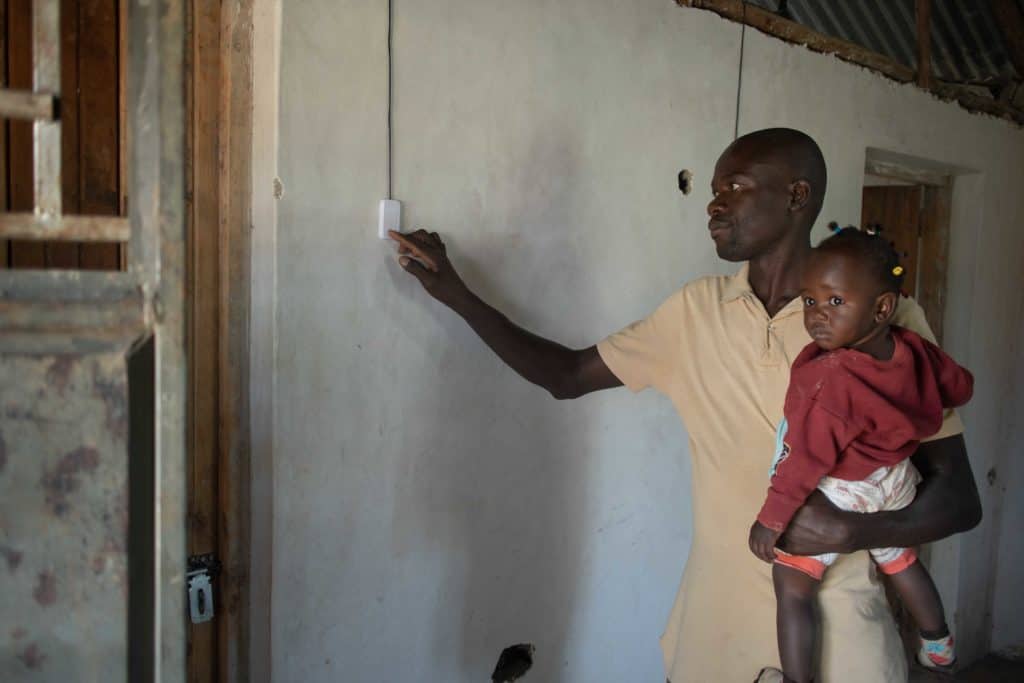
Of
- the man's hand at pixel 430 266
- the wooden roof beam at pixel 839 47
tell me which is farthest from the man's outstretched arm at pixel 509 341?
the wooden roof beam at pixel 839 47

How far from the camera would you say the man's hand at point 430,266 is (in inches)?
61.1

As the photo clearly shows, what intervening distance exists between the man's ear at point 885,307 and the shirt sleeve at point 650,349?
41 cm

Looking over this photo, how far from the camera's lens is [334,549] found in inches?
61.6

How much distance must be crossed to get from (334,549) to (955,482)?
1201 mm

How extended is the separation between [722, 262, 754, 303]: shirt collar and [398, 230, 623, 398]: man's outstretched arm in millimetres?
324

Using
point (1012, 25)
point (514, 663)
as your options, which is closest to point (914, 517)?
point (514, 663)

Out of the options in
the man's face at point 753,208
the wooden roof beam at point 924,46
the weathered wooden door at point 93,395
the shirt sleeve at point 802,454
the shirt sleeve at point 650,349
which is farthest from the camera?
the wooden roof beam at point 924,46

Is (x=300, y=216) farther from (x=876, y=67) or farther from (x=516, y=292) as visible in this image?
(x=876, y=67)

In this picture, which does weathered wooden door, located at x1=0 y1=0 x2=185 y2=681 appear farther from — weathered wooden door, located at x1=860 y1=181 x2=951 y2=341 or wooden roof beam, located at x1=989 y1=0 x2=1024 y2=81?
wooden roof beam, located at x1=989 y1=0 x2=1024 y2=81

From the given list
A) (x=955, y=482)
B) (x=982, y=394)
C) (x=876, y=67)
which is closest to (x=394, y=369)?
Answer: (x=955, y=482)

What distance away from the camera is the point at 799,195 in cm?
148

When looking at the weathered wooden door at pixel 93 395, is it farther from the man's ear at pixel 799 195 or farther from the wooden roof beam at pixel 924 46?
the wooden roof beam at pixel 924 46

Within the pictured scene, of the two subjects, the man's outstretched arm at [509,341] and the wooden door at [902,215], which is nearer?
the man's outstretched arm at [509,341]

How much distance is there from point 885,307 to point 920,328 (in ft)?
0.62
